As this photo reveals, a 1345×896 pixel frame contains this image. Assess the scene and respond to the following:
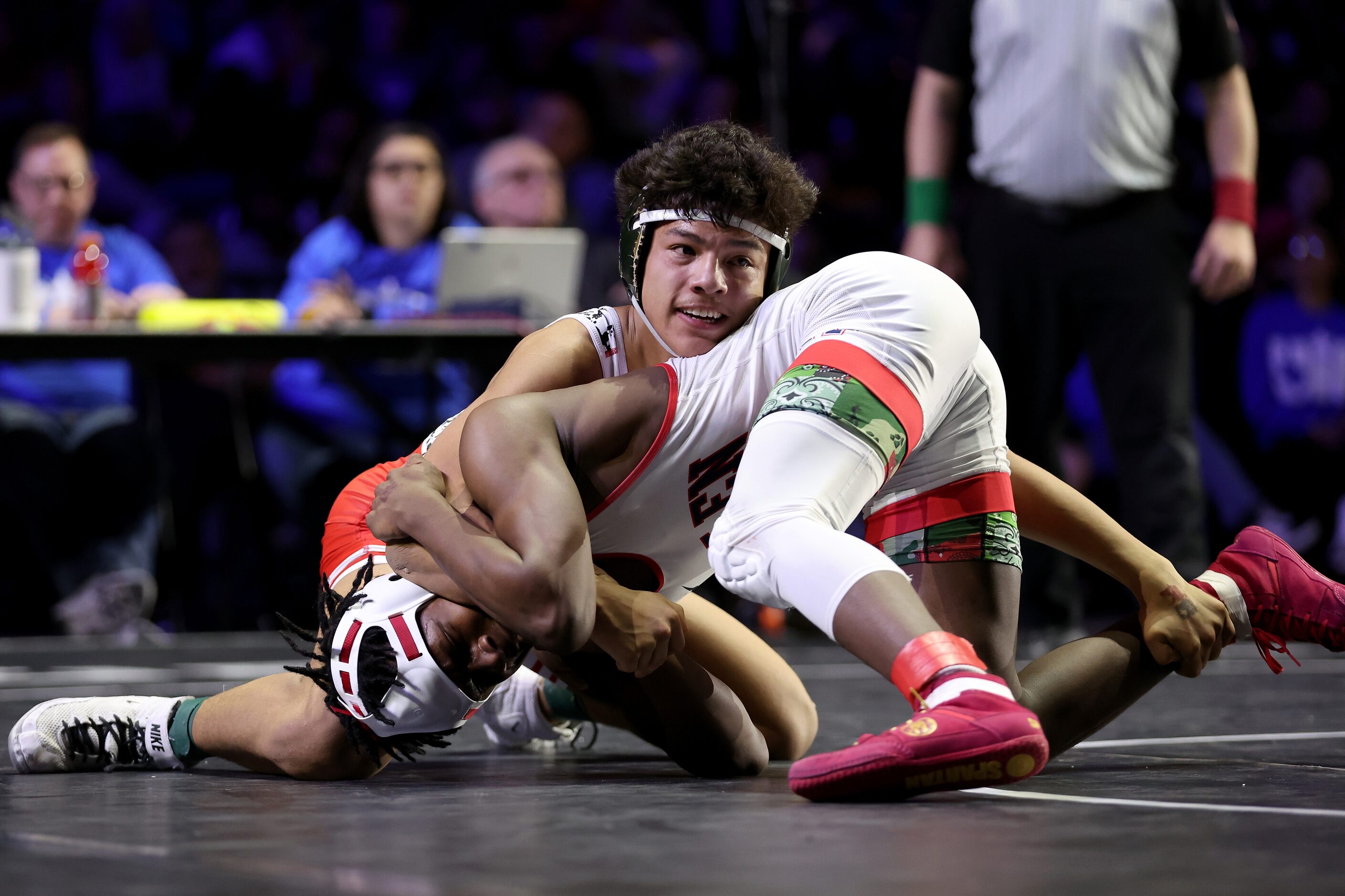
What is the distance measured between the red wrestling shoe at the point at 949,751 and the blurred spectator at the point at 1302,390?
13.7 ft

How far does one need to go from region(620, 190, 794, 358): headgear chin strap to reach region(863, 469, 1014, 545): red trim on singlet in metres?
0.34

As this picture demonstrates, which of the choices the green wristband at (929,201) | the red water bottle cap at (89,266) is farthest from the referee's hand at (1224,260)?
the red water bottle cap at (89,266)

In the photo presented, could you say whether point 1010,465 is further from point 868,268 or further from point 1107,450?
point 1107,450

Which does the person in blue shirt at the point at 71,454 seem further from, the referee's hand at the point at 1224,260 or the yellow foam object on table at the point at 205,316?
the referee's hand at the point at 1224,260

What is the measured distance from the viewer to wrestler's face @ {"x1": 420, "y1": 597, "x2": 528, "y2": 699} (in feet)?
6.08

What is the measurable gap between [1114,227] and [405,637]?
2.17 m

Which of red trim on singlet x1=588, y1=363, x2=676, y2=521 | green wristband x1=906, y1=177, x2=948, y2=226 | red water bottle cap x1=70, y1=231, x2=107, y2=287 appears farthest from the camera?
red water bottle cap x1=70, y1=231, x2=107, y2=287

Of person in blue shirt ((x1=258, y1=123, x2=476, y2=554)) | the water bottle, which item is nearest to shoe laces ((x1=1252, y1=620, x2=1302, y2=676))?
person in blue shirt ((x1=258, y1=123, x2=476, y2=554))

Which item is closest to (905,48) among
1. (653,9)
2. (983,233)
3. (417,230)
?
(653,9)

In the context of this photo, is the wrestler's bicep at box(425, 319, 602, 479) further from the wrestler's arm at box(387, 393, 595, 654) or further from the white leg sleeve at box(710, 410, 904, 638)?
the white leg sleeve at box(710, 410, 904, 638)

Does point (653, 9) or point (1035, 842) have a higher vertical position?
point (653, 9)

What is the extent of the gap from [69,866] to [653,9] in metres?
5.39

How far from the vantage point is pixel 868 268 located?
1.85 meters

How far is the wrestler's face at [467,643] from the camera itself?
185 cm
